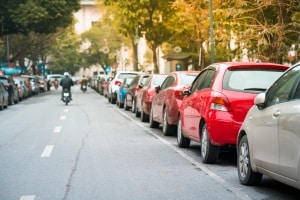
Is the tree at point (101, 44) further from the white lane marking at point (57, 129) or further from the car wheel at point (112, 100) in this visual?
the white lane marking at point (57, 129)

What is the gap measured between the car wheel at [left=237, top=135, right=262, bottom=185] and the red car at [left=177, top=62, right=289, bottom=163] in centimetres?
135

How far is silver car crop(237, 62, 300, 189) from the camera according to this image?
6.32 meters

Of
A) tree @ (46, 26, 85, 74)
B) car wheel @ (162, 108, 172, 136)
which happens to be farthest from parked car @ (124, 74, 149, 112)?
tree @ (46, 26, 85, 74)

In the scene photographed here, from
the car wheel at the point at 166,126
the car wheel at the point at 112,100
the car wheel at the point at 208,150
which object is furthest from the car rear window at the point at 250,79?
the car wheel at the point at 112,100

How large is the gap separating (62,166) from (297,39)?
1334cm

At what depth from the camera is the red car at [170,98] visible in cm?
1427

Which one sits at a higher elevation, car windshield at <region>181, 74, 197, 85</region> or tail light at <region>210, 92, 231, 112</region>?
car windshield at <region>181, 74, 197, 85</region>

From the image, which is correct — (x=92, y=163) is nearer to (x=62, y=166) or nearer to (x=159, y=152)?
(x=62, y=166)

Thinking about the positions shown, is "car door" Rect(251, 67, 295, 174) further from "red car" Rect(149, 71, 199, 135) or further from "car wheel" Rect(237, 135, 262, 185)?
"red car" Rect(149, 71, 199, 135)

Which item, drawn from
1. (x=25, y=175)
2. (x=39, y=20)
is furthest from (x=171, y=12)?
(x=25, y=175)

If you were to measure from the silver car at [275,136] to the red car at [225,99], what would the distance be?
1412 mm

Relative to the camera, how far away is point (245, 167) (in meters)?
8.09

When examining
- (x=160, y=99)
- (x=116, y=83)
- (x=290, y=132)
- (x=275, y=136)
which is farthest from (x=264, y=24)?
(x=290, y=132)

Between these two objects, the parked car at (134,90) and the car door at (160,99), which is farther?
the parked car at (134,90)
